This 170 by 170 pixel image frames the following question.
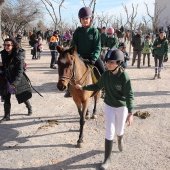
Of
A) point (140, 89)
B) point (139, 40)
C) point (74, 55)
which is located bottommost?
point (140, 89)

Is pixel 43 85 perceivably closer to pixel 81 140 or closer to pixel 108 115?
pixel 81 140

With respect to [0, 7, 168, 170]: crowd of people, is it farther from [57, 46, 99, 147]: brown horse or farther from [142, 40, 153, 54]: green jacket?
[142, 40, 153, 54]: green jacket

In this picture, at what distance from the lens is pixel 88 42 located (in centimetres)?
457

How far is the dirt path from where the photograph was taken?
3559mm

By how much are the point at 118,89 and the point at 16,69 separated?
2.52 meters

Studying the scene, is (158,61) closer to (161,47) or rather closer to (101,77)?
(161,47)

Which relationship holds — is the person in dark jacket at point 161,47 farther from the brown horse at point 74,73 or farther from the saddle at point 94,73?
the brown horse at point 74,73

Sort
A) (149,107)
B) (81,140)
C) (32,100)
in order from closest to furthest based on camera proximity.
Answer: (81,140)
(149,107)
(32,100)

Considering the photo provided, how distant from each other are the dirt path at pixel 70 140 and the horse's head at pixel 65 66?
1265 millimetres

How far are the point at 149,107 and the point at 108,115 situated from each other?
10.6 ft

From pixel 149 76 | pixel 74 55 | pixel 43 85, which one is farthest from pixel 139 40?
pixel 74 55

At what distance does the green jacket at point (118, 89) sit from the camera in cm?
312

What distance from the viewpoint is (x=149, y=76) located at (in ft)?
34.2

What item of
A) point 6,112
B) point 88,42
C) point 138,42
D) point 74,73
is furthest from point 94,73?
point 138,42
